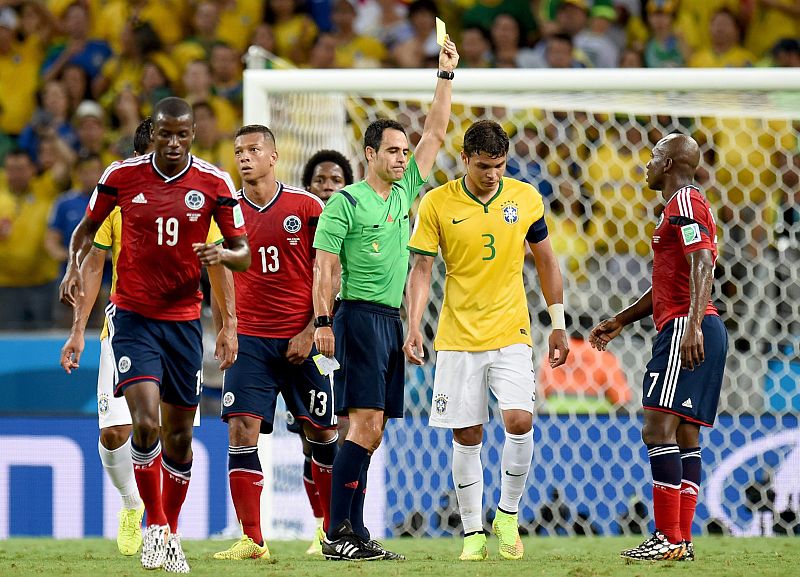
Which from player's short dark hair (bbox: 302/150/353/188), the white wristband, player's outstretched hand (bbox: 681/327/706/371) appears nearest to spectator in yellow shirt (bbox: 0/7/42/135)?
player's short dark hair (bbox: 302/150/353/188)

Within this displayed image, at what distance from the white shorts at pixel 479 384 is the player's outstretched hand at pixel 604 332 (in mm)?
451

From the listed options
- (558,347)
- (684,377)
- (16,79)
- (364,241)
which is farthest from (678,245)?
(16,79)

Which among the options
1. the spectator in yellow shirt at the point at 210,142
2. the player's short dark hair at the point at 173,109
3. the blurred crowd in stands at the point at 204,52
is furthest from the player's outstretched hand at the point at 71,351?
the spectator in yellow shirt at the point at 210,142

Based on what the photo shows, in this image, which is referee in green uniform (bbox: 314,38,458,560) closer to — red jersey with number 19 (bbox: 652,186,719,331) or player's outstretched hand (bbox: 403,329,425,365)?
Result: player's outstretched hand (bbox: 403,329,425,365)

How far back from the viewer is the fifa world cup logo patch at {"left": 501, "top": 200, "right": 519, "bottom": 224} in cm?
629

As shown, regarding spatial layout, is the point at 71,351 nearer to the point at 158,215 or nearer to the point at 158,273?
the point at 158,273

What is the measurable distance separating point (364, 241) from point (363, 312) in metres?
0.36

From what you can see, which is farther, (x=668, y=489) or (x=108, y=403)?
(x=108, y=403)

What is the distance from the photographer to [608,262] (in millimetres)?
9297

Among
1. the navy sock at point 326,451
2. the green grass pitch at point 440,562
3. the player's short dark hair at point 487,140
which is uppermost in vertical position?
the player's short dark hair at point 487,140

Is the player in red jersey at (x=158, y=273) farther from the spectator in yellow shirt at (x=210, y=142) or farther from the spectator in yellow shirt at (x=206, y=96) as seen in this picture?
the spectator in yellow shirt at (x=206, y=96)

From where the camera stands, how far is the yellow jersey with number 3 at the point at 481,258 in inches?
247

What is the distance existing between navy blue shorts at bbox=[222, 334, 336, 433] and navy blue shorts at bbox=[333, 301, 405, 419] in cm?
30

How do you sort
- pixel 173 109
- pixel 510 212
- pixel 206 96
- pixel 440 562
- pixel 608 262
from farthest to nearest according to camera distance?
pixel 206 96
pixel 608 262
pixel 510 212
pixel 440 562
pixel 173 109
